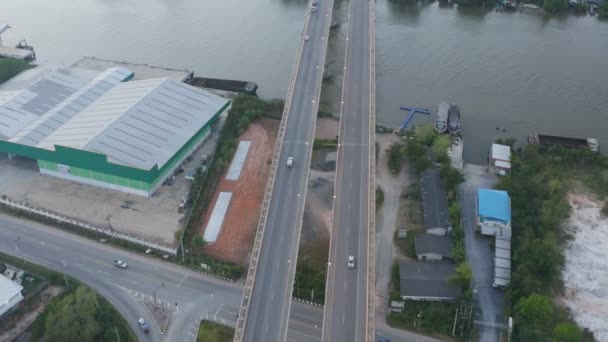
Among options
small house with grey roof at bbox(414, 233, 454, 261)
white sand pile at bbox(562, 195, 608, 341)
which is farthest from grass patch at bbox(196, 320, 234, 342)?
white sand pile at bbox(562, 195, 608, 341)

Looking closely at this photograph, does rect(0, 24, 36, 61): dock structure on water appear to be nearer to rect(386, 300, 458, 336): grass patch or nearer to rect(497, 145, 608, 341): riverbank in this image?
rect(386, 300, 458, 336): grass patch

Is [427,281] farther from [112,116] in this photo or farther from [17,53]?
[17,53]

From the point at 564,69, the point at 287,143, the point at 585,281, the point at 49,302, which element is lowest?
the point at 49,302

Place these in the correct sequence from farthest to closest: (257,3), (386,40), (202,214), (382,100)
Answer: (257,3), (386,40), (382,100), (202,214)

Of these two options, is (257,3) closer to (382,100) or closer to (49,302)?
(382,100)

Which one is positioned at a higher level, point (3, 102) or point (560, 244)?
point (3, 102)

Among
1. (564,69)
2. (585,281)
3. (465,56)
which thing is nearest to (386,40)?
(465,56)

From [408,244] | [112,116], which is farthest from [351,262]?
[112,116]
